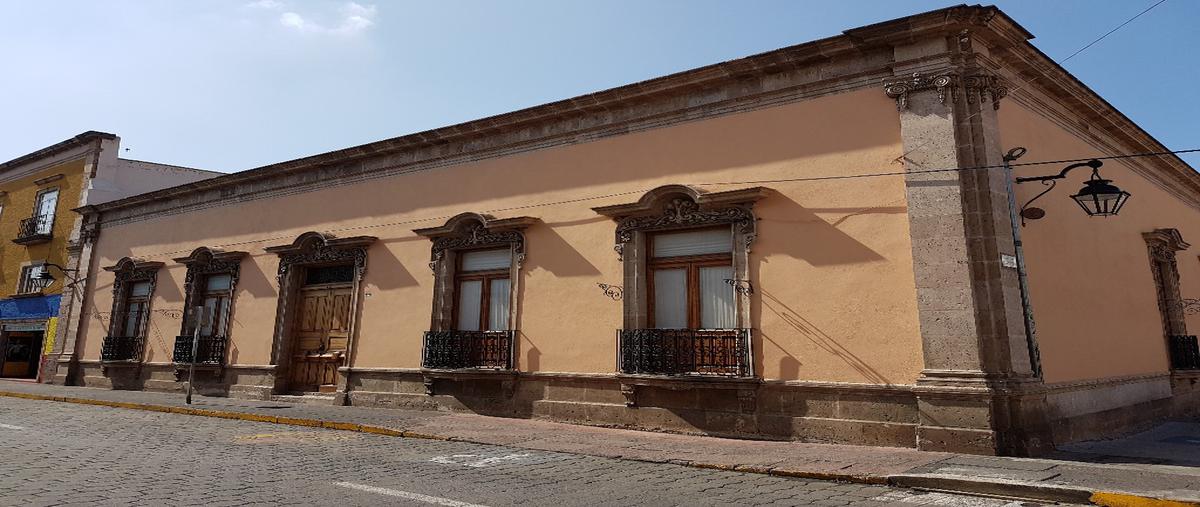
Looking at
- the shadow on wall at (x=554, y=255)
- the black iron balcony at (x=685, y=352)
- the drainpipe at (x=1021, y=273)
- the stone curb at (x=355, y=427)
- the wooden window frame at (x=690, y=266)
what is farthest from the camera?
the shadow on wall at (x=554, y=255)

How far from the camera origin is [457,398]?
11906 mm

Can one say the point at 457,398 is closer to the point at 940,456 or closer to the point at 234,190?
the point at 940,456

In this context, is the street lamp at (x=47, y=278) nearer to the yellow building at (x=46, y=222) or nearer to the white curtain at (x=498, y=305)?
the yellow building at (x=46, y=222)

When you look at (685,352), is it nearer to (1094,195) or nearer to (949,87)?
(949,87)

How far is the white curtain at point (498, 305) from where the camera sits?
38.9 feet

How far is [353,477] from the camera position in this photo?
244 inches

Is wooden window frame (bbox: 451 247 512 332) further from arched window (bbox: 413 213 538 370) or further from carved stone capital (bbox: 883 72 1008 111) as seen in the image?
carved stone capital (bbox: 883 72 1008 111)

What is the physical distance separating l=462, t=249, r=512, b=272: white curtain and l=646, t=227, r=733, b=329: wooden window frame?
277 cm

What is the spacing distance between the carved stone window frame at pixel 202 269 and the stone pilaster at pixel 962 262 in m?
14.4

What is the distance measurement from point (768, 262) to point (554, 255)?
365 cm

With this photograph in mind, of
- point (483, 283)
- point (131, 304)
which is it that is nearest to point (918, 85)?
point (483, 283)

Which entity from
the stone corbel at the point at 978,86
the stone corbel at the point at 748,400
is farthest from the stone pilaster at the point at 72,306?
the stone corbel at the point at 978,86

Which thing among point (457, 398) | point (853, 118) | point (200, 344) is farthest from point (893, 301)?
point (200, 344)

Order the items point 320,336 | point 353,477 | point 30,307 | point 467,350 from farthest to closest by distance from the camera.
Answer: point 30,307 → point 320,336 → point 467,350 → point 353,477
